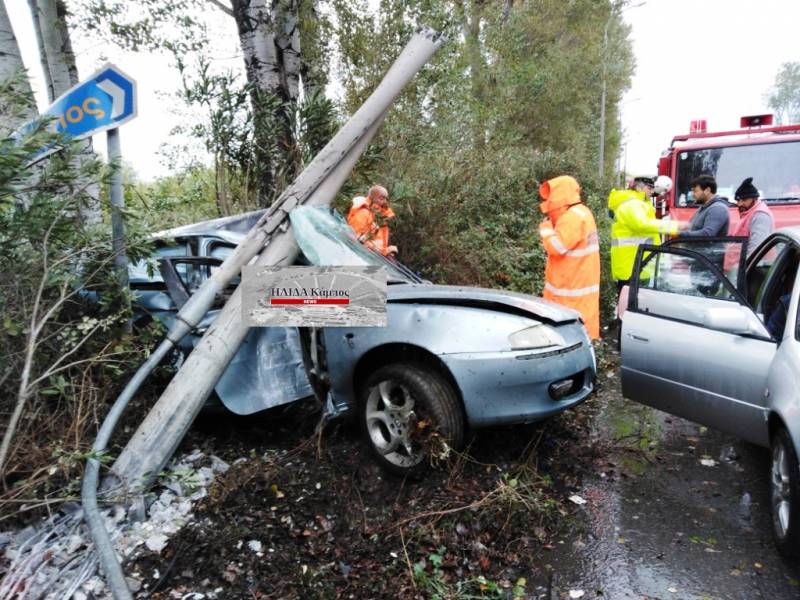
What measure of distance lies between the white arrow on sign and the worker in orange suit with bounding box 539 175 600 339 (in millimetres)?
3422

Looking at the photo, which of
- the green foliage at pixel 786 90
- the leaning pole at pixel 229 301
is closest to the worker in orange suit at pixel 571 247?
the leaning pole at pixel 229 301

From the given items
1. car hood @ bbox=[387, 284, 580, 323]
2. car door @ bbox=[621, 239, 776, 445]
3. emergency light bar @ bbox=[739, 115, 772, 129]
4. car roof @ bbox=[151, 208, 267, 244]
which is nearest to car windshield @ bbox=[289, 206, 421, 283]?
car hood @ bbox=[387, 284, 580, 323]

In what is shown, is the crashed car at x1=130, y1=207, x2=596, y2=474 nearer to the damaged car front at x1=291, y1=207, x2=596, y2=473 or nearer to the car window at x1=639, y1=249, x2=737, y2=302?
the damaged car front at x1=291, y1=207, x2=596, y2=473

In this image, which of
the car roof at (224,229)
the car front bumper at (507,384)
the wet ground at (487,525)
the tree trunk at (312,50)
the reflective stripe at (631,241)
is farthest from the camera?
the tree trunk at (312,50)

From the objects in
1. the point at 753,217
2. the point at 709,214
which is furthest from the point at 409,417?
the point at 753,217

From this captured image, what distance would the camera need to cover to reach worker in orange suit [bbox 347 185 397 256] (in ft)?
17.4

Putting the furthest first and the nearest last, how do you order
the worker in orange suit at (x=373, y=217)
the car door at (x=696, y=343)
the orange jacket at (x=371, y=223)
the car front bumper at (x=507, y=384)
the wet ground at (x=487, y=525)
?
the worker in orange suit at (x=373, y=217) < the orange jacket at (x=371, y=223) < the car front bumper at (x=507, y=384) < the car door at (x=696, y=343) < the wet ground at (x=487, y=525)

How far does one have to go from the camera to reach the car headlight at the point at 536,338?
314 centimetres

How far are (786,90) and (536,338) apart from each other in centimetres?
9879

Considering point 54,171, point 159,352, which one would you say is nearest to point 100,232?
point 54,171

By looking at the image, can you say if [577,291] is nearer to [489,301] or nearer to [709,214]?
[709,214]

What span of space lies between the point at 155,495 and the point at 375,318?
5.11 feet

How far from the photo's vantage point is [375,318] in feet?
10.3

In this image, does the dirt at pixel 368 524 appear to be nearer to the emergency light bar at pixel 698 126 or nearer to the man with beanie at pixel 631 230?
the man with beanie at pixel 631 230
